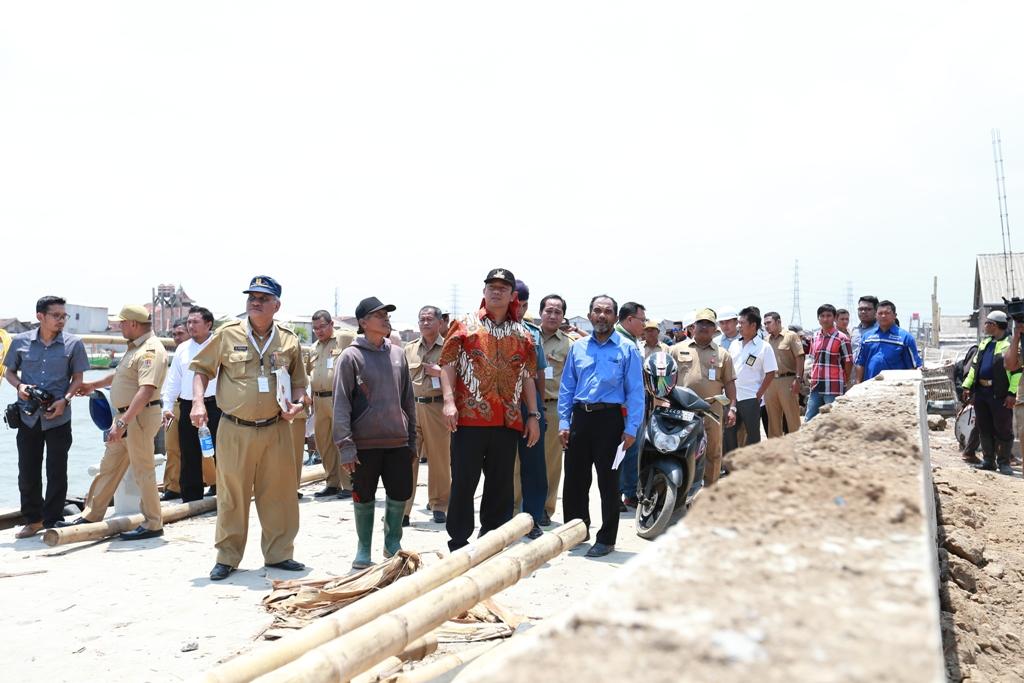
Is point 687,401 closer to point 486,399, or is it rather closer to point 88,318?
point 486,399

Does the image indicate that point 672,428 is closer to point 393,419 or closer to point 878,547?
point 393,419

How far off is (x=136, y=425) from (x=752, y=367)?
6.29 m

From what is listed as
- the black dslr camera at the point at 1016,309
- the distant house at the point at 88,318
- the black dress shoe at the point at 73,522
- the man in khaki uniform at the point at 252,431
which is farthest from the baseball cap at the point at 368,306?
the distant house at the point at 88,318

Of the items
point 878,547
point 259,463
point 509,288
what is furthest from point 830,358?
point 878,547

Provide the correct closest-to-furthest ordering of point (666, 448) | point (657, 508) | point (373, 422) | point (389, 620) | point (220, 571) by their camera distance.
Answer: point (389, 620), point (220, 571), point (373, 422), point (666, 448), point (657, 508)

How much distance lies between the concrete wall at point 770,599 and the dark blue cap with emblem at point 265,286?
423 centimetres

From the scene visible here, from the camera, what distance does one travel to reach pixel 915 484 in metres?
2.19

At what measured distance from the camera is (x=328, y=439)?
9031 mm

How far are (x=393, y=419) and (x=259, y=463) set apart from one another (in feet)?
3.36

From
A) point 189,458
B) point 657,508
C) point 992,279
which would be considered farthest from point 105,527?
point 992,279

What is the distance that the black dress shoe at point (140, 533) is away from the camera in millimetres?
6711

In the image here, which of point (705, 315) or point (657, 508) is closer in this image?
point (657, 508)

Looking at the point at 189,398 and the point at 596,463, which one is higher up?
the point at 189,398

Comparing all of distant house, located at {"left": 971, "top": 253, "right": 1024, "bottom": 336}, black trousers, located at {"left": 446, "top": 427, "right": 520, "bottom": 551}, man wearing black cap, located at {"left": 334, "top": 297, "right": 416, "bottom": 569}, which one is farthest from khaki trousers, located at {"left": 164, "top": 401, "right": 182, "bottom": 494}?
distant house, located at {"left": 971, "top": 253, "right": 1024, "bottom": 336}
